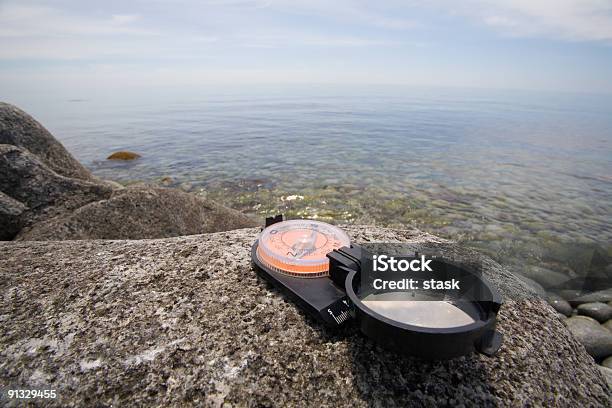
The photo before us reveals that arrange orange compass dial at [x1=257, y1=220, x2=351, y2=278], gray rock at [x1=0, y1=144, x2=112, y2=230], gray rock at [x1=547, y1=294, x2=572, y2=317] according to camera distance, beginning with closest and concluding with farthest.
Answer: orange compass dial at [x1=257, y1=220, x2=351, y2=278]
gray rock at [x1=0, y1=144, x2=112, y2=230]
gray rock at [x1=547, y1=294, x2=572, y2=317]

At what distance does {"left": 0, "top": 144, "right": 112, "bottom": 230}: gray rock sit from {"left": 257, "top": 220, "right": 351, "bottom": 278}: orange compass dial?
5039 mm

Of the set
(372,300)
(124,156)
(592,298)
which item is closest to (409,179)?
(592,298)

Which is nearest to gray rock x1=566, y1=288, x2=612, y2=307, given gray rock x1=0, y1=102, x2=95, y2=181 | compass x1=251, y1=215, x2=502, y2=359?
compass x1=251, y1=215, x2=502, y2=359

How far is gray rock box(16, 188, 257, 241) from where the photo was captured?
5039mm

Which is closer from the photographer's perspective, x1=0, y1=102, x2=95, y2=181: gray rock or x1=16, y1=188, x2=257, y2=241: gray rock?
x1=16, y1=188, x2=257, y2=241: gray rock

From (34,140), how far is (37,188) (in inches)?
100

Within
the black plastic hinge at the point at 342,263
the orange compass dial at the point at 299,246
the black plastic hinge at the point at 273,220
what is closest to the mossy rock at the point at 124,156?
the black plastic hinge at the point at 273,220

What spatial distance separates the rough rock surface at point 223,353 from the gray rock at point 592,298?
18.9ft

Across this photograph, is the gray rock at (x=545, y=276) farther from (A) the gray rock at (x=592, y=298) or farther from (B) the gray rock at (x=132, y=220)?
(B) the gray rock at (x=132, y=220)

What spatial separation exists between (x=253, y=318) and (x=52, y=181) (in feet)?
19.6

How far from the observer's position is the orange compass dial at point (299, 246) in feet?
8.01

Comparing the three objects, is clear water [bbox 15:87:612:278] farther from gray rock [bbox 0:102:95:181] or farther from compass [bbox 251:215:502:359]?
compass [bbox 251:215:502:359]

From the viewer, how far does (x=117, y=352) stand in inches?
83.3

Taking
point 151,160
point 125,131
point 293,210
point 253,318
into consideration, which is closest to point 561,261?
point 293,210
